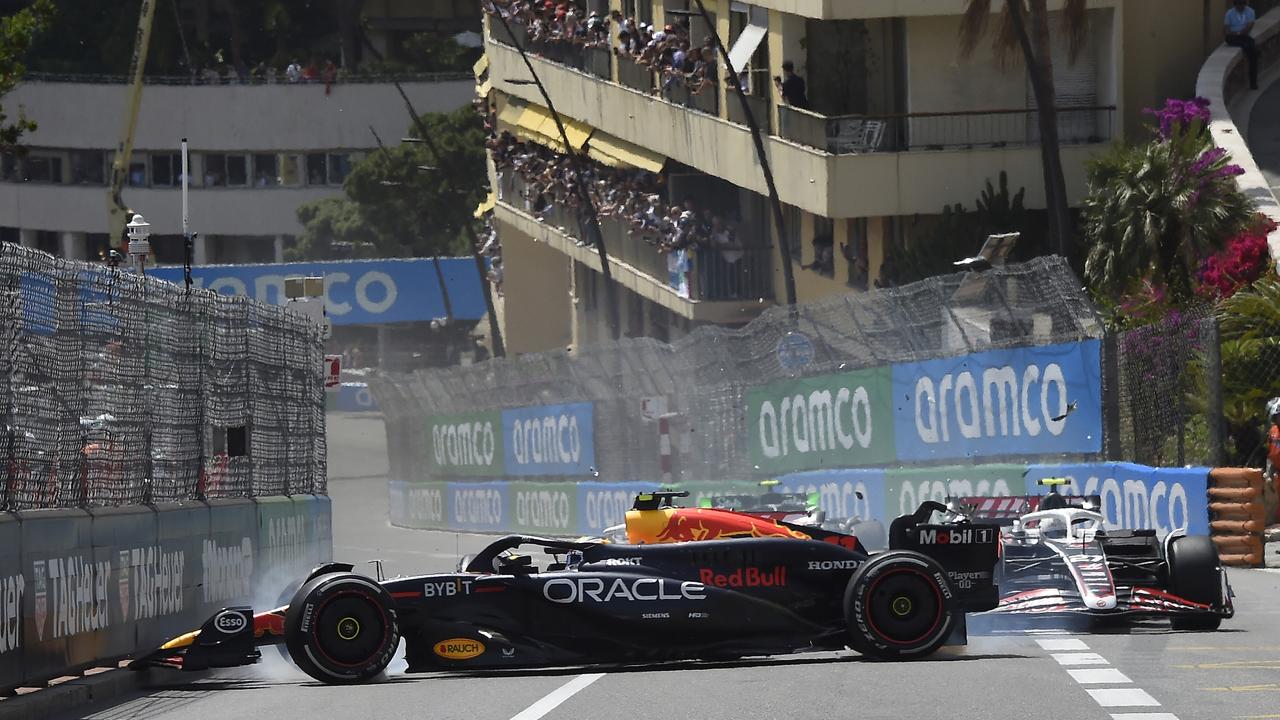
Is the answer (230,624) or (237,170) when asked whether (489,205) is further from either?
(230,624)

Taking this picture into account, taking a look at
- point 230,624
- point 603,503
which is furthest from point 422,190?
point 230,624

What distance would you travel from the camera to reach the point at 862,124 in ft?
117

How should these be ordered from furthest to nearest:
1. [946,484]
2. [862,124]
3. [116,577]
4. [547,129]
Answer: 1. [547,129]
2. [862,124]
3. [946,484]
4. [116,577]

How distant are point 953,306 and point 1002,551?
959cm

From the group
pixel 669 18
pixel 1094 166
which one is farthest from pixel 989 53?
pixel 669 18

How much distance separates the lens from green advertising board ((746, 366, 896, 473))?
87.0 ft

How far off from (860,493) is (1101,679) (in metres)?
8.27

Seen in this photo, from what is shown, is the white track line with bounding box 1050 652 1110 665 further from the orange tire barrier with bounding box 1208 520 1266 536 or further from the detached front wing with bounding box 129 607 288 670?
the orange tire barrier with bounding box 1208 520 1266 536

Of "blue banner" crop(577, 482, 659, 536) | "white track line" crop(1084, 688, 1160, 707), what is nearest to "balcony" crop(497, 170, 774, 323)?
"blue banner" crop(577, 482, 659, 536)

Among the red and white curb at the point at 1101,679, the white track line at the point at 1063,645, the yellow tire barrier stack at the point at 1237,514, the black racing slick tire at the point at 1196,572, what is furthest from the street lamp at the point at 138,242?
the red and white curb at the point at 1101,679

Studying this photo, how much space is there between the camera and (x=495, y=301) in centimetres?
7094

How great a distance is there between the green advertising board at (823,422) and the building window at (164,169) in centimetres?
6671

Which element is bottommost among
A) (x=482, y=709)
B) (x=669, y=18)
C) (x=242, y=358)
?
(x=482, y=709)

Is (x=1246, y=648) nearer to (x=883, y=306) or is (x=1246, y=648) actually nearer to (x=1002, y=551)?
(x=1002, y=551)
